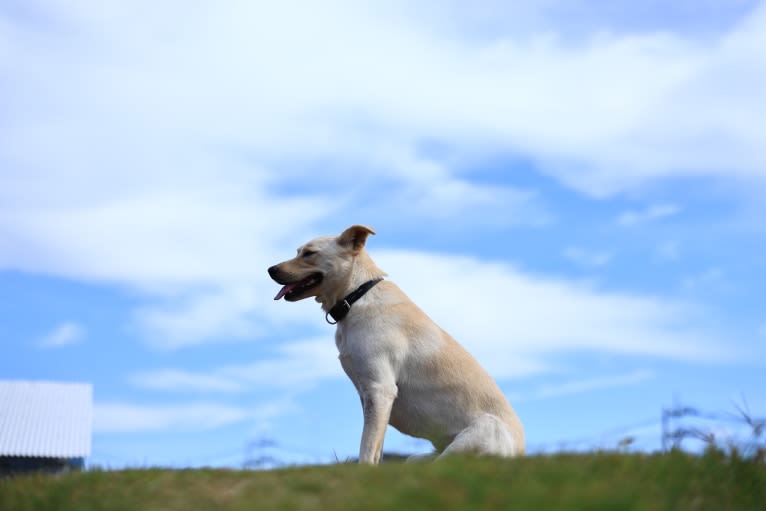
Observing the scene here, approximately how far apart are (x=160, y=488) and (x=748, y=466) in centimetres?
447

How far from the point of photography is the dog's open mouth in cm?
969

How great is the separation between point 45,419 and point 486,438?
19.6 meters

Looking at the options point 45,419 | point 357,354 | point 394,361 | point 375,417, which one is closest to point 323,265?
point 357,354

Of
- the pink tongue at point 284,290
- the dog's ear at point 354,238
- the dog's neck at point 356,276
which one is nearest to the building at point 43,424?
the pink tongue at point 284,290

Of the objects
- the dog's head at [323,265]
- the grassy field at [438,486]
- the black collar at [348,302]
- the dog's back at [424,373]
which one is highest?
the dog's head at [323,265]

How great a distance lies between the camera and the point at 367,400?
29.7ft

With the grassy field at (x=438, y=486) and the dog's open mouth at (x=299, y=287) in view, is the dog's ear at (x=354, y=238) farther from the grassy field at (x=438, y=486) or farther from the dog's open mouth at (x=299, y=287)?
the grassy field at (x=438, y=486)

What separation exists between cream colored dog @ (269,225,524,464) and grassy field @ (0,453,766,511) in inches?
59.7

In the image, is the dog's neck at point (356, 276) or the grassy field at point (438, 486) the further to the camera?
the dog's neck at point (356, 276)

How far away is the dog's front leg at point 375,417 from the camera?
874 cm

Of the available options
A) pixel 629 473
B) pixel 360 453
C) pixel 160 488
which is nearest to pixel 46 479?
pixel 160 488

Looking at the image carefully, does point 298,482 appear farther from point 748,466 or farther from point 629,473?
point 748,466

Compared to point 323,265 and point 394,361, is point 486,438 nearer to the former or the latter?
point 394,361

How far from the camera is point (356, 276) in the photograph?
9.67 metres
